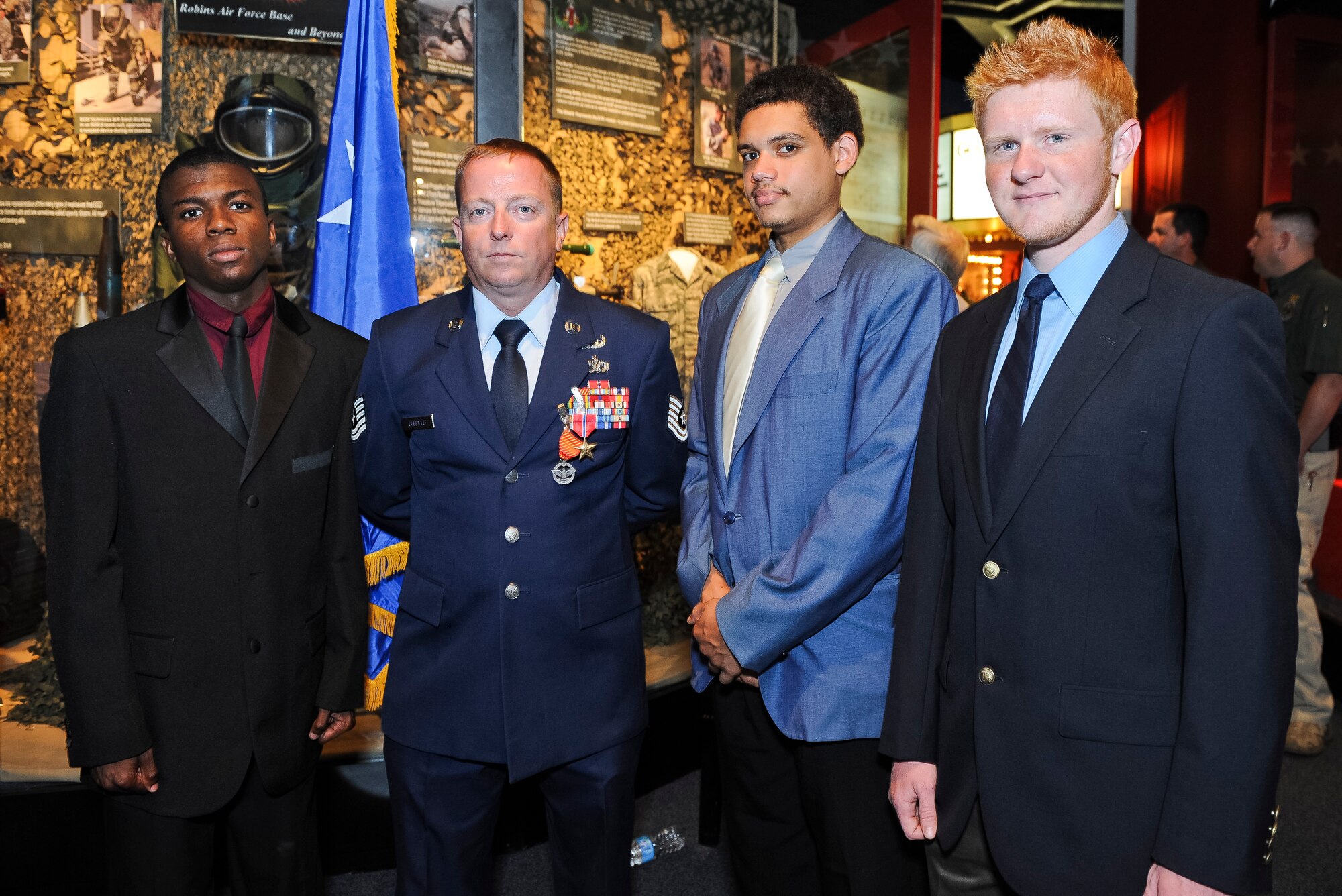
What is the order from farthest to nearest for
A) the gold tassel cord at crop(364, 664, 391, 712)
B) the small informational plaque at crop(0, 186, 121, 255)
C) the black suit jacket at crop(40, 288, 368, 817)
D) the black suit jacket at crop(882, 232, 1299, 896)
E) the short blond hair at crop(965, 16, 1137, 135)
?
the small informational plaque at crop(0, 186, 121, 255) → the gold tassel cord at crop(364, 664, 391, 712) → the black suit jacket at crop(40, 288, 368, 817) → the short blond hair at crop(965, 16, 1137, 135) → the black suit jacket at crop(882, 232, 1299, 896)

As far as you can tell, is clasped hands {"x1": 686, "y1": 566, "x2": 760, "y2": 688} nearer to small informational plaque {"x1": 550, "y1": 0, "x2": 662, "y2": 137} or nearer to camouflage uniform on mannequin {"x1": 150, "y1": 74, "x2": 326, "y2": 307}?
camouflage uniform on mannequin {"x1": 150, "y1": 74, "x2": 326, "y2": 307}

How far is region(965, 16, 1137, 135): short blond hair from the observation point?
1.26 meters

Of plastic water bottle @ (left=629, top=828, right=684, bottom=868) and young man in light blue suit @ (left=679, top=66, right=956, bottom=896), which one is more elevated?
young man in light blue suit @ (left=679, top=66, right=956, bottom=896)

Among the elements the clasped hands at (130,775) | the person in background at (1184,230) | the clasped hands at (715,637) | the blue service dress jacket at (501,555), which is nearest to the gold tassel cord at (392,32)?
the blue service dress jacket at (501,555)

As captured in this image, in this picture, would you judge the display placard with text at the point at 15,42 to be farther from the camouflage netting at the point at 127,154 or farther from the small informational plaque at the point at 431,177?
the small informational plaque at the point at 431,177

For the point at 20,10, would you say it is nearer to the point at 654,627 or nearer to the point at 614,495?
the point at 614,495

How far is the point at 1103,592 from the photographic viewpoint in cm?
118

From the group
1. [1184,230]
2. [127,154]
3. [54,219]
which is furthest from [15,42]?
[1184,230]

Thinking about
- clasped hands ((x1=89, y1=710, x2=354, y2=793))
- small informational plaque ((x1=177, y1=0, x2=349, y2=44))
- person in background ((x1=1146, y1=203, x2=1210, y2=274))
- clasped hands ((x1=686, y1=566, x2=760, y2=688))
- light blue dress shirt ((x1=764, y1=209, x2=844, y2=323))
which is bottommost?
clasped hands ((x1=89, y1=710, x2=354, y2=793))

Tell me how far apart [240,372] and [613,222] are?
7.51 ft

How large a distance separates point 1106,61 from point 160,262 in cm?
291

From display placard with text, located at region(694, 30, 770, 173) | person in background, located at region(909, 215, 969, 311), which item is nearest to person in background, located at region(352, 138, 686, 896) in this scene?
person in background, located at region(909, 215, 969, 311)

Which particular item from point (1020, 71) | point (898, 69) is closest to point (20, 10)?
point (1020, 71)

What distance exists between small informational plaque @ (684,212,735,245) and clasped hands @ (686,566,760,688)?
256cm
